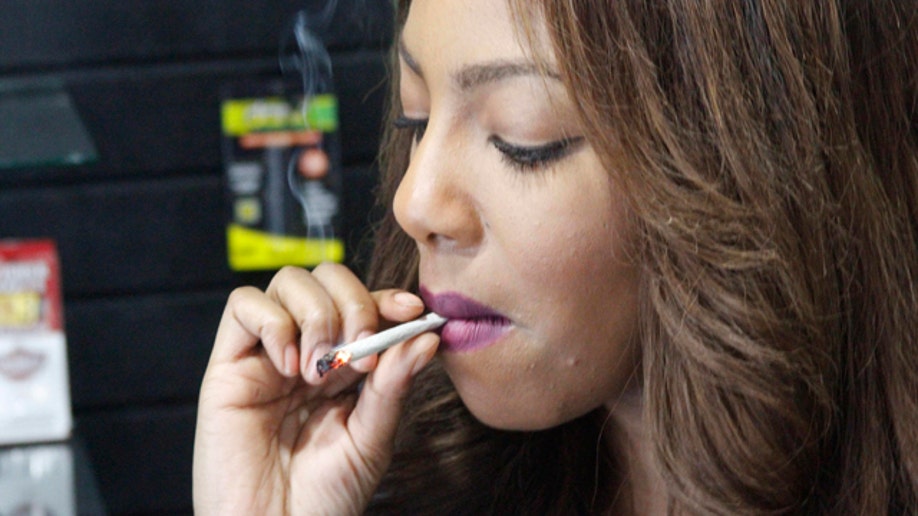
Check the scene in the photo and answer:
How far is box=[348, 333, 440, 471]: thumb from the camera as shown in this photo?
100 cm

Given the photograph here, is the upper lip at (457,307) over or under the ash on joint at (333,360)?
over

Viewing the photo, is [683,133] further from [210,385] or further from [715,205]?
[210,385]

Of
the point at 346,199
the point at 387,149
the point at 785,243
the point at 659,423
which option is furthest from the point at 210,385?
the point at 346,199

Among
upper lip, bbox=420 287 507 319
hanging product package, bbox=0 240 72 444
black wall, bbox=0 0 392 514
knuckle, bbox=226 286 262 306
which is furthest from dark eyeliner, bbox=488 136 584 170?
hanging product package, bbox=0 240 72 444

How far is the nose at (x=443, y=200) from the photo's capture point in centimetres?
91

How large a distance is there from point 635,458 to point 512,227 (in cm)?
35

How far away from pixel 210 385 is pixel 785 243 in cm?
60

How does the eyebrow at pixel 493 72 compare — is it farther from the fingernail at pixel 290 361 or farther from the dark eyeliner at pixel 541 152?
the fingernail at pixel 290 361

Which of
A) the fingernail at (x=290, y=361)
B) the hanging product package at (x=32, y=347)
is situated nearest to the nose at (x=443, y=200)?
the fingernail at (x=290, y=361)

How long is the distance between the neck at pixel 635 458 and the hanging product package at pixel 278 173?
990mm

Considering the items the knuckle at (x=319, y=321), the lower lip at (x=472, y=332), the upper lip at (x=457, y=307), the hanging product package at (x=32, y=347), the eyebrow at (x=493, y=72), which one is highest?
the eyebrow at (x=493, y=72)

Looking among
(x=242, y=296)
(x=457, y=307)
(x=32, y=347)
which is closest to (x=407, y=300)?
(x=457, y=307)

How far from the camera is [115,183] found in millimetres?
1975

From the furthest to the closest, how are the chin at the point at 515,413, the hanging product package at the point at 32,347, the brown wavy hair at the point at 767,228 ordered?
the hanging product package at the point at 32,347, the chin at the point at 515,413, the brown wavy hair at the point at 767,228
